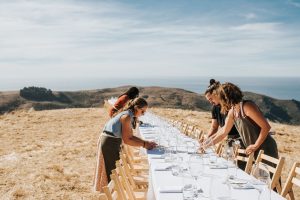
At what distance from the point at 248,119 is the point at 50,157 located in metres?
7.54

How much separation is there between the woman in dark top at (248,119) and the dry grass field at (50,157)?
2.55 metres

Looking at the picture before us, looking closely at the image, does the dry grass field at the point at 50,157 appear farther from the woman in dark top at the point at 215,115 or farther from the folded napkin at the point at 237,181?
the folded napkin at the point at 237,181

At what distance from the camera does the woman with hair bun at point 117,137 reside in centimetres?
571

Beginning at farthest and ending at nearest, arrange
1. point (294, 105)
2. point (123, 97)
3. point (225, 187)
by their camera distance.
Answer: point (294, 105) → point (123, 97) → point (225, 187)

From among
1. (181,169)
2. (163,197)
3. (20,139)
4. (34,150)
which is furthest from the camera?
(20,139)

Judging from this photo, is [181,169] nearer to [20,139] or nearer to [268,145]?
[268,145]

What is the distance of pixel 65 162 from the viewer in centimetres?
1078

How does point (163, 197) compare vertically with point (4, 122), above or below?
above

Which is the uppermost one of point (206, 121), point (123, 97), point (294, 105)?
point (123, 97)

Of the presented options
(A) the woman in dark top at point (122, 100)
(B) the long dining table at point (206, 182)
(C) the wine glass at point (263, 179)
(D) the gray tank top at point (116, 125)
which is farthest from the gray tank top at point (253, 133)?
(A) the woman in dark top at point (122, 100)

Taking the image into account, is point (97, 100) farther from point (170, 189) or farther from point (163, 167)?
point (170, 189)

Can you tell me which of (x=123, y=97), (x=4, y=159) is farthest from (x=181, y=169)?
(x=4, y=159)

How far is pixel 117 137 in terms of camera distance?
5.98m

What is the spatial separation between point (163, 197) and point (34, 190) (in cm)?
516
